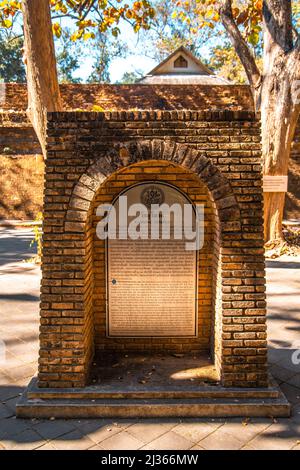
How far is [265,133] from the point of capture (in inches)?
418

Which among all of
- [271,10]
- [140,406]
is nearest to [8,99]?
[271,10]

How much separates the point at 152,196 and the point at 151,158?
0.70 meters

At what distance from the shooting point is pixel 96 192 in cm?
367

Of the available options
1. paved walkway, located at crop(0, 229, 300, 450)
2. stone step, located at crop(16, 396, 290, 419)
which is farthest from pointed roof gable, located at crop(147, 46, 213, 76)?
stone step, located at crop(16, 396, 290, 419)

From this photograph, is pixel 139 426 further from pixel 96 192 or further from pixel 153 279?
pixel 96 192

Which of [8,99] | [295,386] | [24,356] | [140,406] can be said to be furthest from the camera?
[8,99]

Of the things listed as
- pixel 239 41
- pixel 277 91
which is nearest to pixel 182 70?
pixel 239 41

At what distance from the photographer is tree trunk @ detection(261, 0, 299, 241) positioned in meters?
10.3

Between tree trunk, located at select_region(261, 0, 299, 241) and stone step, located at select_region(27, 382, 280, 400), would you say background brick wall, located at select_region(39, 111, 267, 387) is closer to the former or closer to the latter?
stone step, located at select_region(27, 382, 280, 400)

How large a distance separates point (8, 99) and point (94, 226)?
47.8 feet

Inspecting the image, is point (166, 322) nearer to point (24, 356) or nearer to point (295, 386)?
point (295, 386)
